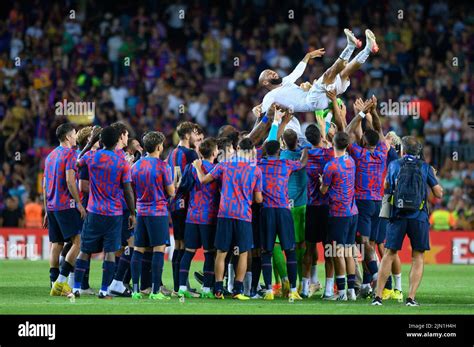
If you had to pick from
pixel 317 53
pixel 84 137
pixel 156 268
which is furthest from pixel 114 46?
pixel 156 268

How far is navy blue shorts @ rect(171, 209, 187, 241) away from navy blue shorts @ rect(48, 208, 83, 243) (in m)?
1.42

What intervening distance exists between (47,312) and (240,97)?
55.1ft

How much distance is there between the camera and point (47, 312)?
580 inches

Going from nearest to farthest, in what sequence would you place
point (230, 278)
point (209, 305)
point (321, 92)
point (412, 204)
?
point (412, 204) → point (209, 305) → point (321, 92) → point (230, 278)

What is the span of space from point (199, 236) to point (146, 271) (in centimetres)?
92

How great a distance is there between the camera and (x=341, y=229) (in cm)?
1703

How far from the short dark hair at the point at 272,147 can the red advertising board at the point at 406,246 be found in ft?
32.2

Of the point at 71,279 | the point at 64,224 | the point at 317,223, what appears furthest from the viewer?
the point at 71,279

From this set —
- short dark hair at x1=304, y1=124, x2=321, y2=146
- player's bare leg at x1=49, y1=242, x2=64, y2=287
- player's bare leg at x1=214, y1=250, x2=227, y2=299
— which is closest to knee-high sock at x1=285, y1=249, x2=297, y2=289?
player's bare leg at x1=214, y1=250, x2=227, y2=299

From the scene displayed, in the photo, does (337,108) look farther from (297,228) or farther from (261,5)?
(261,5)

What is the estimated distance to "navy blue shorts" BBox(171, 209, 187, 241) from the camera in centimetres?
1748

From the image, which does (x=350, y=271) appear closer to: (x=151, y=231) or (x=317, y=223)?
(x=317, y=223)

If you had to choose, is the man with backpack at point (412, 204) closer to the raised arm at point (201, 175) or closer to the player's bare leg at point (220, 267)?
the player's bare leg at point (220, 267)

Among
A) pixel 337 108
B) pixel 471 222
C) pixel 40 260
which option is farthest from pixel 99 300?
pixel 471 222
